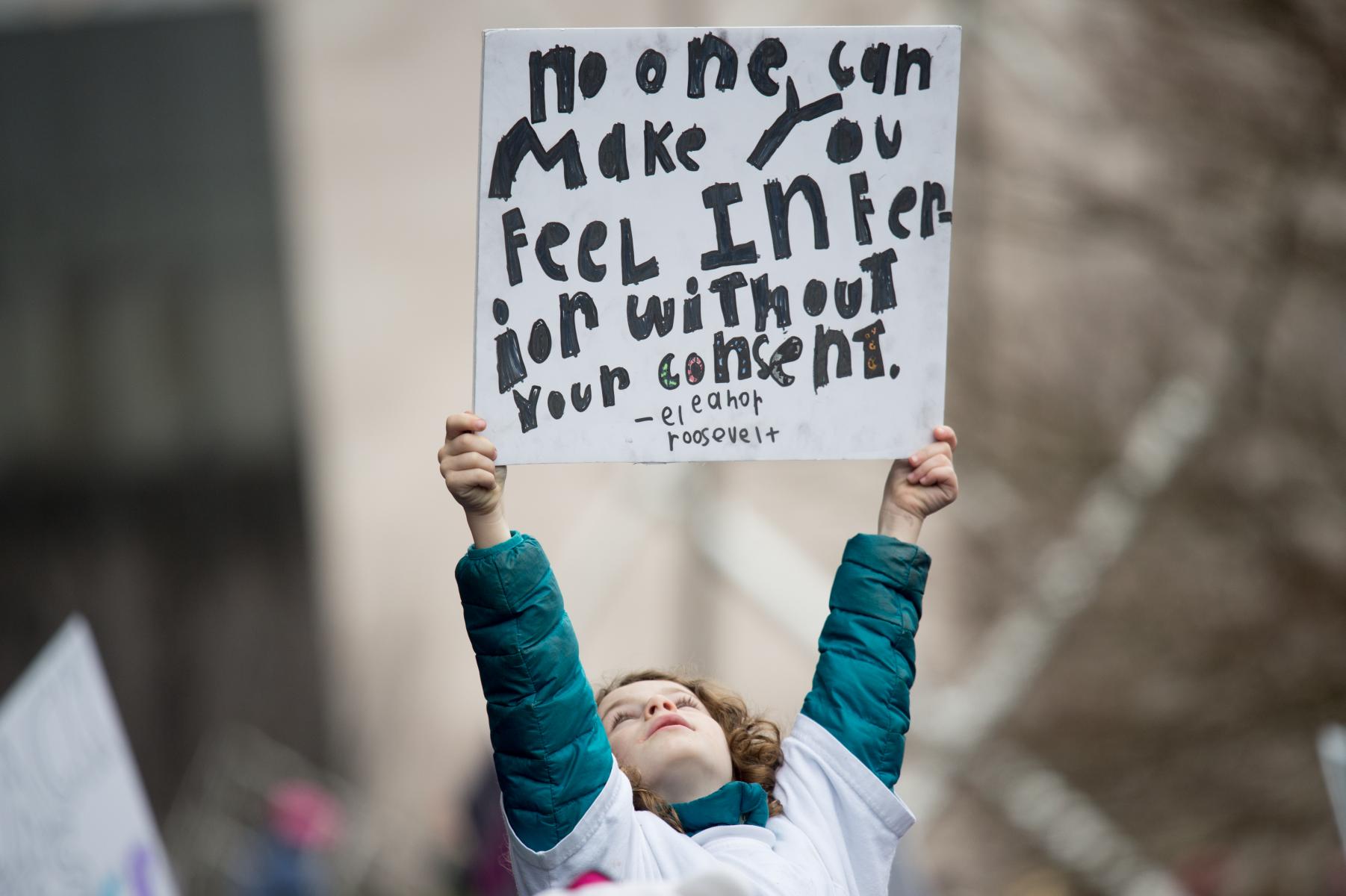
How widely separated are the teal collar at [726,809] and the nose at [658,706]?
0.41ft

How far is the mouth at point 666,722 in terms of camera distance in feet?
5.73

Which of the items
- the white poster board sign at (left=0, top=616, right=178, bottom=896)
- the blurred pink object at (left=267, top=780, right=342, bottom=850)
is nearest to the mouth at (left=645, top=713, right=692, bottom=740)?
the white poster board sign at (left=0, top=616, right=178, bottom=896)

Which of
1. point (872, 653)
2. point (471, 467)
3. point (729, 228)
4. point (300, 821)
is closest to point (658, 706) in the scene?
point (872, 653)

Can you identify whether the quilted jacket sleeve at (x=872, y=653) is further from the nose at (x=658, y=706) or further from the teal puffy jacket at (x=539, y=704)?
the nose at (x=658, y=706)

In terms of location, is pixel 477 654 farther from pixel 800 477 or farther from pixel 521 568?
pixel 800 477

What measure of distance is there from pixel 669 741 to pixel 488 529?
361 millimetres

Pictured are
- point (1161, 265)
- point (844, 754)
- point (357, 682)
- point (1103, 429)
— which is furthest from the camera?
point (357, 682)

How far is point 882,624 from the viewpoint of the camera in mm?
1812

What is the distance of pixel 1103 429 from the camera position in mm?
5879

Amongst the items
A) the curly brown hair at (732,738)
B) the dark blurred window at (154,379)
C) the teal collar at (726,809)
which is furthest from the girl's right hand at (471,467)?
the dark blurred window at (154,379)

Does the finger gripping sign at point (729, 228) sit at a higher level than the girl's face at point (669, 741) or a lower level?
higher

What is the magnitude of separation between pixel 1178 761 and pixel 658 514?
115 inches

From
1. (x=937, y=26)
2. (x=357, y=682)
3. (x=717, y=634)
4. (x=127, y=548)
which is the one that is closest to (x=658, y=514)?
(x=717, y=634)

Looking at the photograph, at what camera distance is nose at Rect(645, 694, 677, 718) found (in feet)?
5.80
